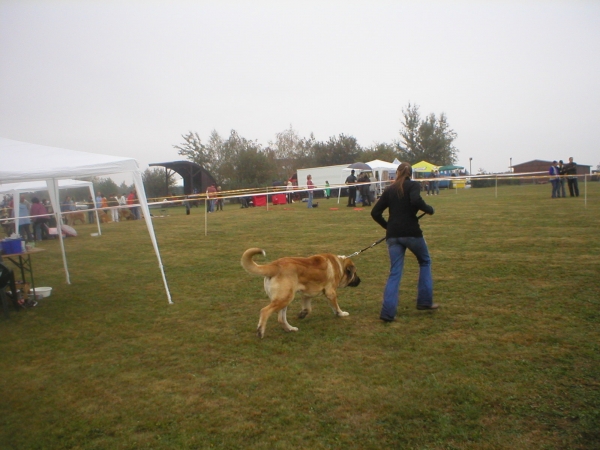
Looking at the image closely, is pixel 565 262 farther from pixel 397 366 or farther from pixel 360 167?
pixel 360 167

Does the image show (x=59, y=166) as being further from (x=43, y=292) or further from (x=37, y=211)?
(x=37, y=211)

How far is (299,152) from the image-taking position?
60.3 m

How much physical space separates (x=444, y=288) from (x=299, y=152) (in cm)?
5466

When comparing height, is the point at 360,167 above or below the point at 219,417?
above

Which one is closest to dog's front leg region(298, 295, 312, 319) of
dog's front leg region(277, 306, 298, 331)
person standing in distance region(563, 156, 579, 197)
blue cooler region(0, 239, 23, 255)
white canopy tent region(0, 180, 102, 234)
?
dog's front leg region(277, 306, 298, 331)

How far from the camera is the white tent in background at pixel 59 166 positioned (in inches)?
256

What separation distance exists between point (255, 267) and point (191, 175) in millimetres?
35709

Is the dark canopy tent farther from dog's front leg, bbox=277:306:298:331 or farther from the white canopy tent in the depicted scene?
dog's front leg, bbox=277:306:298:331

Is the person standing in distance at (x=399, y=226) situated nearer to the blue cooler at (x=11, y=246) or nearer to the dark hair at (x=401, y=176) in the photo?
the dark hair at (x=401, y=176)

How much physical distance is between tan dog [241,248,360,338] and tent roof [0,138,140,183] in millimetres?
3230

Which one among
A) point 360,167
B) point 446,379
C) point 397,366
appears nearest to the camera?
point 446,379

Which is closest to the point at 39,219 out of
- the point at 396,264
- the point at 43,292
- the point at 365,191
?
the point at 43,292

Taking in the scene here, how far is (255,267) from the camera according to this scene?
197 inches

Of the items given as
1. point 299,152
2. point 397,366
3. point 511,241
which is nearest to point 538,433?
point 397,366
